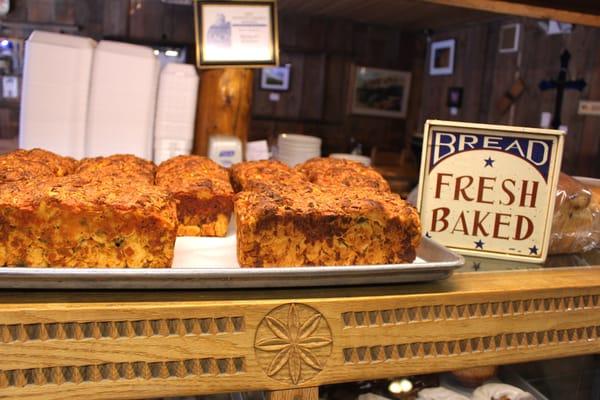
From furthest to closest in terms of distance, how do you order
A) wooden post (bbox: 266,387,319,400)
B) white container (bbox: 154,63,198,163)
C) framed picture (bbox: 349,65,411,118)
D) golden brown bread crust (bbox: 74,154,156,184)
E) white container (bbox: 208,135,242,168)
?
framed picture (bbox: 349,65,411,118), white container (bbox: 208,135,242,168), white container (bbox: 154,63,198,163), golden brown bread crust (bbox: 74,154,156,184), wooden post (bbox: 266,387,319,400)

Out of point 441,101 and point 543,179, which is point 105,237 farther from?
point 441,101

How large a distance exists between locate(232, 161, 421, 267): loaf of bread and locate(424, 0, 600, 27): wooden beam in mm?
586

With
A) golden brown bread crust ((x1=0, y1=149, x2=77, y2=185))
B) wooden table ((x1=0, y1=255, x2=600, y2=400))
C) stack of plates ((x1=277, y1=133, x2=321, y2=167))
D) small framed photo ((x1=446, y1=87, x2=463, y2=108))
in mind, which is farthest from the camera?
small framed photo ((x1=446, y1=87, x2=463, y2=108))

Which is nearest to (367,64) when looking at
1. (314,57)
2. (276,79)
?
(314,57)

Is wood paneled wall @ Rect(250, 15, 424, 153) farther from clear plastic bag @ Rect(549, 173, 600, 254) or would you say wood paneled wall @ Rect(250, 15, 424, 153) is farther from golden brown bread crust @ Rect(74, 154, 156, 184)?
clear plastic bag @ Rect(549, 173, 600, 254)

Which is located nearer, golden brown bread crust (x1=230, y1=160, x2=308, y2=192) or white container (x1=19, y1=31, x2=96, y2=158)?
golden brown bread crust (x1=230, y1=160, x2=308, y2=192)

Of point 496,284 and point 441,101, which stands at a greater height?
point 441,101

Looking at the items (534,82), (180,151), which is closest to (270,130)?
(534,82)

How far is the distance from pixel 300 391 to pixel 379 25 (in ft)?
19.2

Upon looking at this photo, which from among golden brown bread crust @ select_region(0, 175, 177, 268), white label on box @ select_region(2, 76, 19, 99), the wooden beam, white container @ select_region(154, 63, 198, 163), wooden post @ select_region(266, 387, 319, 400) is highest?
the wooden beam

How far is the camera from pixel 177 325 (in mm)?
662

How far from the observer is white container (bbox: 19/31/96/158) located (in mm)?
1426

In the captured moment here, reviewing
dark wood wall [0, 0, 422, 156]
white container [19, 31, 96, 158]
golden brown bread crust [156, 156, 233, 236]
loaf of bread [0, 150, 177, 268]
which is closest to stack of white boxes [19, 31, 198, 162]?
white container [19, 31, 96, 158]

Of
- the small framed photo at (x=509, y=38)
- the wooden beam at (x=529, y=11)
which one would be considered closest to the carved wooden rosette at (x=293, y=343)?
the wooden beam at (x=529, y=11)
